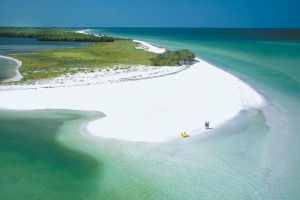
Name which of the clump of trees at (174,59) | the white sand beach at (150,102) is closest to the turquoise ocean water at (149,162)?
the white sand beach at (150,102)

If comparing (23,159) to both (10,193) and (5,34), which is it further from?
(5,34)

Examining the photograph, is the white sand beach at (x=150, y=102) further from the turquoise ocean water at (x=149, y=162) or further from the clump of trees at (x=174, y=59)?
the clump of trees at (x=174, y=59)

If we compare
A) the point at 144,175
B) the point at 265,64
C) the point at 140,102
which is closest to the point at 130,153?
the point at 144,175

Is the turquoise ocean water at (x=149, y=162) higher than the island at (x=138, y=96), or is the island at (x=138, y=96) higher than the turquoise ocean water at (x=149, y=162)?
the island at (x=138, y=96)

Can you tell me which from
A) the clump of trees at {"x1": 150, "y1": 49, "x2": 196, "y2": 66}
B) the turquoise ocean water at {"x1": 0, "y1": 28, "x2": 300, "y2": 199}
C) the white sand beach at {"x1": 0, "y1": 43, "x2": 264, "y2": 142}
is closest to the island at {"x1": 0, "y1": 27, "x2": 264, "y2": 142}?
the white sand beach at {"x1": 0, "y1": 43, "x2": 264, "y2": 142}

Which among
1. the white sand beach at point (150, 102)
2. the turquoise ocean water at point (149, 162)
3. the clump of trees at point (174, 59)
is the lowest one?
the turquoise ocean water at point (149, 162)

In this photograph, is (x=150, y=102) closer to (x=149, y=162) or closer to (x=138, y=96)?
(x=138, y=96)

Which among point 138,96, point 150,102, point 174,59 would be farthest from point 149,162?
point 174,59
